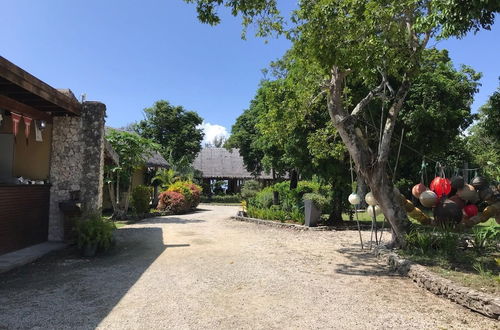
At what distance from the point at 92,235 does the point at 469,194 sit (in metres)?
8.85

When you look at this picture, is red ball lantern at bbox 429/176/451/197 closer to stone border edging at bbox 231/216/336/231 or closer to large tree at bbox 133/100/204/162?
stone border edging at bbox 231/216/336/231

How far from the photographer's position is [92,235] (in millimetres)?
8586

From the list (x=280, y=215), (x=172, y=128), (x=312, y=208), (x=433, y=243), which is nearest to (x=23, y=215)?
(x=433, y=243)

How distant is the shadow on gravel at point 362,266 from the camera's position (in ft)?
24.7

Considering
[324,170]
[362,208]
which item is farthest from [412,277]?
[362,208]

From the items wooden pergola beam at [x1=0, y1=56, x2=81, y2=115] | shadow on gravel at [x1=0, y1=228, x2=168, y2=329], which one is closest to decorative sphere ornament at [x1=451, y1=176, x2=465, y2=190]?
shadow on gravel at [x1=0, y1=228, x2=168, y2=329]

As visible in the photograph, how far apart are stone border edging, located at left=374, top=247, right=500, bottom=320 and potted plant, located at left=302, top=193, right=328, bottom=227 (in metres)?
6.12

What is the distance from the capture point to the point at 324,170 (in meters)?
14.7

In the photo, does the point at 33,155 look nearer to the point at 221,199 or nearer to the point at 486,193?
the point at 486,193

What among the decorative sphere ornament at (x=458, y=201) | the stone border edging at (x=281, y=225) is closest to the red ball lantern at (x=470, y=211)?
the decorative sphere ornament at (x=458, y=201)

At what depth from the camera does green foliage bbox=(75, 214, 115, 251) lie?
8531 millimetres

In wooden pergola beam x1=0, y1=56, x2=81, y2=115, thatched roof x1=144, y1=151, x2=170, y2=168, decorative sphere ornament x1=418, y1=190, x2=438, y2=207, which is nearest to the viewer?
wooden pergola beam x1=0, y1=56, x2=81, y2=115

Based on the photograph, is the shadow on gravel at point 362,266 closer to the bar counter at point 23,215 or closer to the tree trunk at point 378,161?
the tree trunk at point 378,161

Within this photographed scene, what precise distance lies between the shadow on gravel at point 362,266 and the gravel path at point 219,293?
0.07 feet
